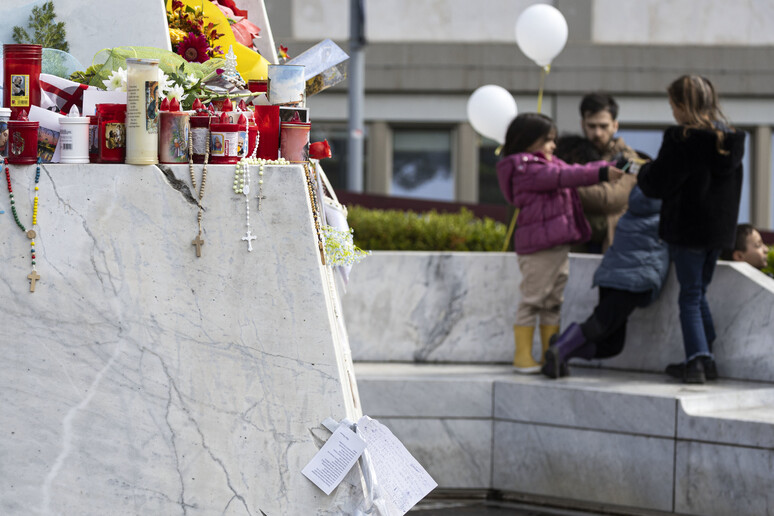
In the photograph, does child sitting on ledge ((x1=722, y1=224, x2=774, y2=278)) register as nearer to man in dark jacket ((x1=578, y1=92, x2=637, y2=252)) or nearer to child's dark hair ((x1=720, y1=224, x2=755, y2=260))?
child's dark hair ((x1=720, y1=224, x2=755, y2=260))

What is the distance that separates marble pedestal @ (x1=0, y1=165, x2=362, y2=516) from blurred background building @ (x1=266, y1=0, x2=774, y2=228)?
40.9 feet

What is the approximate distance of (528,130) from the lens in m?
6.16

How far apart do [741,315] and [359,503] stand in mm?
3287

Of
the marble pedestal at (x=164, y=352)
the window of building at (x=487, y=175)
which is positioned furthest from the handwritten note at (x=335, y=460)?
the window of building at (x=487, y=175)

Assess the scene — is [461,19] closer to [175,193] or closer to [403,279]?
[403,279]

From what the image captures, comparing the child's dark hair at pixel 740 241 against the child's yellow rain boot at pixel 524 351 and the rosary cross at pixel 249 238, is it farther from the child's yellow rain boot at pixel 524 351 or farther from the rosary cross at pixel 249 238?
the rosary cross at pixel 249 238

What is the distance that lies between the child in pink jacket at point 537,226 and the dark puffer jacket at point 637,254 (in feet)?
0.78

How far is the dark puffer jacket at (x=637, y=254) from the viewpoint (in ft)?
19.3

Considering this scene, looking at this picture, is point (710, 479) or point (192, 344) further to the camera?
point (710, 479)

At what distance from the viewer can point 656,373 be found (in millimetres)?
6246

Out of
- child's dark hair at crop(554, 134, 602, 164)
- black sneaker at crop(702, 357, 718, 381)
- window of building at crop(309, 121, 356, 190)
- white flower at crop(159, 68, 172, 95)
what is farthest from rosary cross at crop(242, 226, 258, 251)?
window of building at crop(309, 121, 356, 190)

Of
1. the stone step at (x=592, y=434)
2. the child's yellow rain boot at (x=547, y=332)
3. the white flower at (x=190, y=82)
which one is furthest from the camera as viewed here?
the child's yellow rain boot at (x=547, y=332)

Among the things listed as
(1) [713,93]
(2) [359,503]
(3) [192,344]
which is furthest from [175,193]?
(1) [713,93]

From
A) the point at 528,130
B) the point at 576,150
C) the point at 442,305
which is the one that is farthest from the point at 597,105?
the point at 442,305
